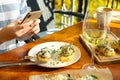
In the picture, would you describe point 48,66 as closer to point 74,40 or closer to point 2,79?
point 2,79

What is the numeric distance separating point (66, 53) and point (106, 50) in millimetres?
174

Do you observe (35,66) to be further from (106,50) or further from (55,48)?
(106,50)

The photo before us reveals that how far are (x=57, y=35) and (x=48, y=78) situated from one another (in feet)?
1.53

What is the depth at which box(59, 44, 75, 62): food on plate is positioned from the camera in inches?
41.0

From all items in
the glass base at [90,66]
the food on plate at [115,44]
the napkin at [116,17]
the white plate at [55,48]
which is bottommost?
the glass base at [90,66]

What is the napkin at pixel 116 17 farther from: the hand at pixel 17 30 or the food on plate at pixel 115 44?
the hand at pixel 17 30

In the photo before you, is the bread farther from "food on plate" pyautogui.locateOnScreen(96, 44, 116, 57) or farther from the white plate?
"food on plate" pyautogui.locateOnScreen(96, 44, 116, 57)

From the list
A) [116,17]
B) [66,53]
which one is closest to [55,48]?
[66,53]

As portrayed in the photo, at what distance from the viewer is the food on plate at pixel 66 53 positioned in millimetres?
1042

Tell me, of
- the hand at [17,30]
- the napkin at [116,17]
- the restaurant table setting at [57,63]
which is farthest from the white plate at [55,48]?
the napkin at [116,17]

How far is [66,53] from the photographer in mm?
1056

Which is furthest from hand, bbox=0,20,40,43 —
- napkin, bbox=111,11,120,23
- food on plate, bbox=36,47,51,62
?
napkin, bbox=111,11,120,23

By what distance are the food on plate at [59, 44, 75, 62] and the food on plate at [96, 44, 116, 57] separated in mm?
122

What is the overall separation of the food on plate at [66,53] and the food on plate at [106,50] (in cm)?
12
